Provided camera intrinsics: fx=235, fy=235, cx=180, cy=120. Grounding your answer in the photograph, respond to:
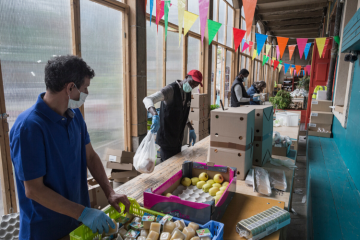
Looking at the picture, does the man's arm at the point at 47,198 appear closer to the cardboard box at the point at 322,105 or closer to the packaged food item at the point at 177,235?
the packaged food item at the point at 177,235

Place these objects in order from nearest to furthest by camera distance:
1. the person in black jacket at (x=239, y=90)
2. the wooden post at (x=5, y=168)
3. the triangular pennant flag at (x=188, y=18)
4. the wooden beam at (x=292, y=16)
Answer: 1. the wooden post at (x=5, y=168)
2. the triangular pennant flag at (x=188, y=18)
3. the person in black jacket at (x=239, y=90)
4. the wooden beam at (x=292, y=16)

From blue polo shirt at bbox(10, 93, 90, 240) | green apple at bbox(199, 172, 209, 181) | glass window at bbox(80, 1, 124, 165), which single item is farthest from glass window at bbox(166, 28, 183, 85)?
blue polo shirt at bbox(10, 93, 90, 240)

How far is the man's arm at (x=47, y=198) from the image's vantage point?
1077mm

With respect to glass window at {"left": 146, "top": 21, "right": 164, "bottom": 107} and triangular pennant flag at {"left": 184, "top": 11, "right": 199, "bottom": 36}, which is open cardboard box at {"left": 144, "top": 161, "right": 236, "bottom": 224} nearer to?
triangular pennant flag at {"left": 184, "top": 11, "right": 199, "bottom": 36}

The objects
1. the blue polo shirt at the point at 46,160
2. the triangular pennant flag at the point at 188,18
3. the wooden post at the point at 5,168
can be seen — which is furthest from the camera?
the triangular pennant flag at the point at 188,18

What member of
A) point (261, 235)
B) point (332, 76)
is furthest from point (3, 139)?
point (332, 76)

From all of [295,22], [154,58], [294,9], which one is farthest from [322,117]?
[295,22]

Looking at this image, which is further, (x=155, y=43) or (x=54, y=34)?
(x=155, y=43)

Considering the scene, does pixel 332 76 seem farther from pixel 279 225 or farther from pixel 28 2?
pixel 28 2

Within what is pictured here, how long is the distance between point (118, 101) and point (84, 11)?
4.84ft

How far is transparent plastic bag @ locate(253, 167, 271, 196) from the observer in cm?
173

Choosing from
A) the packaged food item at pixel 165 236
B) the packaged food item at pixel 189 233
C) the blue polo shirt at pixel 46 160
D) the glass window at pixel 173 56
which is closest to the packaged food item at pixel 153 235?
the packaged food item at pixel 165 236

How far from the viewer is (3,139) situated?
7.97ft

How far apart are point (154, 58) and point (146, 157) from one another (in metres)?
3.36
